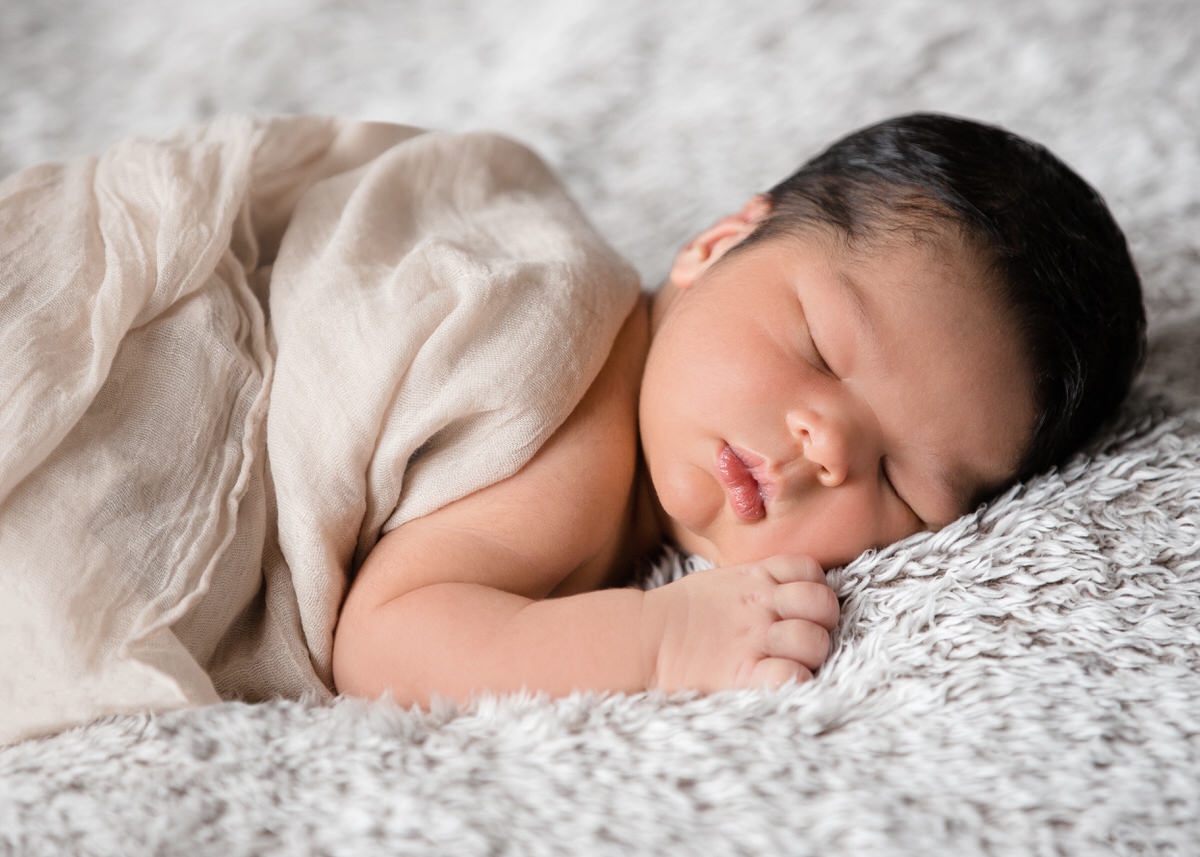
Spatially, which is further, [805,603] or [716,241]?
[716,241]

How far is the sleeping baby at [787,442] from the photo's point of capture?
34.2 inches

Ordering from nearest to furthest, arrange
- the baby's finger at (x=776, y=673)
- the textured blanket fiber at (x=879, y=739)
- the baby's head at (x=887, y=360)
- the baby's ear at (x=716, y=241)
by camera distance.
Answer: the textured blanket fiber at (x=879, y=739) < the baby's finger at (x=776, y=673) < the baby's head at (x=887, y=360) < the baby's ear at (x=716, y=241)

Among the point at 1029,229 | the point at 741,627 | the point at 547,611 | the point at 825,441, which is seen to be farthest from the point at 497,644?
the point at 1029,229

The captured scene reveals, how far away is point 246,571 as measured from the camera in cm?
93

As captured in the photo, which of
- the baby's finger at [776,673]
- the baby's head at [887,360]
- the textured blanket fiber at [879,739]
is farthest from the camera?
the baby's head at [887,360]

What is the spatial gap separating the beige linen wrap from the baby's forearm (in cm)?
7

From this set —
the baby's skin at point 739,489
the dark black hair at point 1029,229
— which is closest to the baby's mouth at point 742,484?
the baby's skin at point 739,489

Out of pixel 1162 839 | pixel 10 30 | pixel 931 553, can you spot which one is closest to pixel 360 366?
pixel 931 553

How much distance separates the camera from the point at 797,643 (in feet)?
2.80

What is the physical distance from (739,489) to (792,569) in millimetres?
81

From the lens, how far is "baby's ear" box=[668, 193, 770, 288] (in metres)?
1.12

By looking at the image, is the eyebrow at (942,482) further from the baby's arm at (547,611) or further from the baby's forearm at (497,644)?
the baby's forearm at (497,644)

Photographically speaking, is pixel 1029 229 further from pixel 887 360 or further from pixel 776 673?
pixel 776 673

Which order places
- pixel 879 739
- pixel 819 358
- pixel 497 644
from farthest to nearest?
pixel 819 358, pixel 497 644, pixel 879 739
